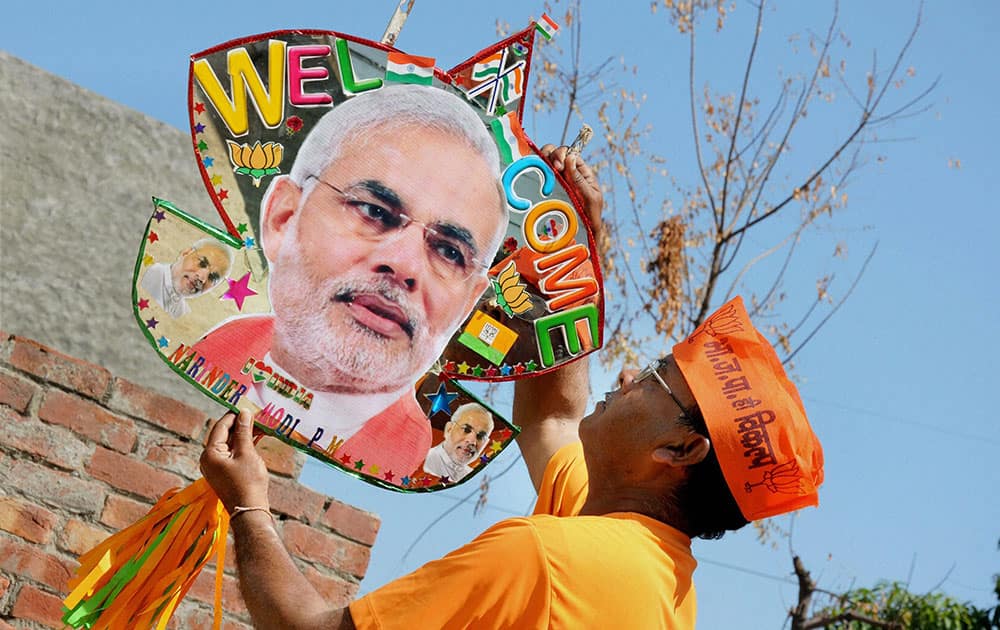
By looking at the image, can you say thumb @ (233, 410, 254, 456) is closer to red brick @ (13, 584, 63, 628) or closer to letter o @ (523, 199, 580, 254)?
letter o @ (523, 199, 580, 254)

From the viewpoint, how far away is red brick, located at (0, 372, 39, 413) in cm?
287

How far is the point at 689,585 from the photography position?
2.03 meters

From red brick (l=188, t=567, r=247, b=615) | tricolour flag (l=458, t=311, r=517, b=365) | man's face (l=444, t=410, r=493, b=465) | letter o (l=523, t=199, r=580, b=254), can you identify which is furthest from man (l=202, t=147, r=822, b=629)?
red brick (l=188, t=567, r=247, b=615)

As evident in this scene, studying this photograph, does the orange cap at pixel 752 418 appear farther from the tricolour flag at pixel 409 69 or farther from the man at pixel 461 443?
the tricolour flag at pixel 409 69

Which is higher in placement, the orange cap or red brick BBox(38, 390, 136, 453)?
the orange cap

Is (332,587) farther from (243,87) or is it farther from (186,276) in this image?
(243,87)

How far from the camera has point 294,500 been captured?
3.11 meters

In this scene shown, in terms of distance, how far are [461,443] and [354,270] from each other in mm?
387

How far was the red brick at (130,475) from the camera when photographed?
9.66 ft

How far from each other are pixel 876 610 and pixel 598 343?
6.07m

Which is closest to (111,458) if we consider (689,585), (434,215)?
(434,215)

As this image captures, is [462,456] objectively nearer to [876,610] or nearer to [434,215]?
[434,215]

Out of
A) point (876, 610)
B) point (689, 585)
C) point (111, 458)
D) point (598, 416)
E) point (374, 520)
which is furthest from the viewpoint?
point (876, 610)

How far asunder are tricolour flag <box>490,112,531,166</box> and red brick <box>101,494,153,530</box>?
4.01 feet
